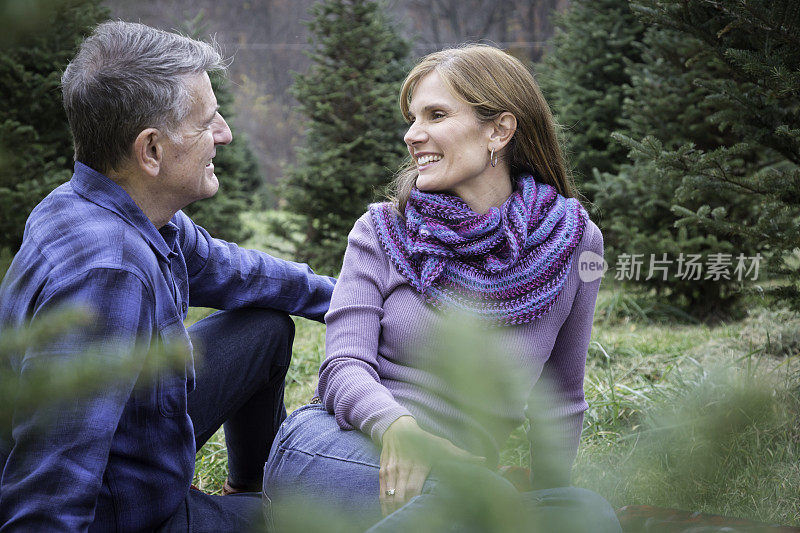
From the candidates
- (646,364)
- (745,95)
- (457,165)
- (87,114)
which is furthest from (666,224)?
(87,114)

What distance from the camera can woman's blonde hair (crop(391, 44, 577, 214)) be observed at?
77.3 inches

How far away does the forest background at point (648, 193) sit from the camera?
63 centimetres

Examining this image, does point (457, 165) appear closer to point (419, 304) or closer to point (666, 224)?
point (419, 304)

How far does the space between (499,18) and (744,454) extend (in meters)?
16.9

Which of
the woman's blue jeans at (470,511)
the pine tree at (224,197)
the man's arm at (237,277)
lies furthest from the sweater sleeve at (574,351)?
the pine tree at (224,197)

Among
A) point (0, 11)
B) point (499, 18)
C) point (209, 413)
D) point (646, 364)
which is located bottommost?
point (499, 18)

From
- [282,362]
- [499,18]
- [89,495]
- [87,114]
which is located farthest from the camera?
[499,18]

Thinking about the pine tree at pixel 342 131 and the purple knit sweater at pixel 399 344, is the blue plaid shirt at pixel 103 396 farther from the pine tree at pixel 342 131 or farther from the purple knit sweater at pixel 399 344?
the pine tree at pixel 342 131

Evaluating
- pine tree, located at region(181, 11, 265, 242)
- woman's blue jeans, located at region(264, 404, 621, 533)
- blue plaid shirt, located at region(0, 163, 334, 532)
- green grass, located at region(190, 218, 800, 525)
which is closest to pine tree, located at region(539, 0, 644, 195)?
green grass, located at region(190, 218, 800, 525)

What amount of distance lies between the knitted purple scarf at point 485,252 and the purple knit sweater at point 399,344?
44mm

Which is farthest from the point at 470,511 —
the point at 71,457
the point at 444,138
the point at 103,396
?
the point at 444,138

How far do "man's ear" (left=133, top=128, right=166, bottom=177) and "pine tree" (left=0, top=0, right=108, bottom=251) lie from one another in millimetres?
2896

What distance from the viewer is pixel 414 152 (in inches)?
79.9

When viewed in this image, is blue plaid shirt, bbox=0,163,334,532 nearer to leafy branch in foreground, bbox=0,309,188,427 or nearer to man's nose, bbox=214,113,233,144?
man's nose, bbox=214,113,233,144
